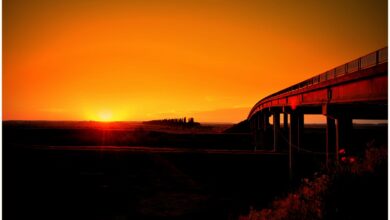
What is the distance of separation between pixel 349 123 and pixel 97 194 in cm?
1541

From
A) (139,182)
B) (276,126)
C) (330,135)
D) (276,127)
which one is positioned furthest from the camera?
(276,127)

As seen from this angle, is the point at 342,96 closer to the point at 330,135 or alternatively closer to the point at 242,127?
the point at 330,135

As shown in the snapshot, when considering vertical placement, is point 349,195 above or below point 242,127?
below

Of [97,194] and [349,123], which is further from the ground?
[349,123]

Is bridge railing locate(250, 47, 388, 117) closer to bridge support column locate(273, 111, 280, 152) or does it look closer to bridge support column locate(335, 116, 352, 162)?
bridge support column locate(335, 116, 352, 162)

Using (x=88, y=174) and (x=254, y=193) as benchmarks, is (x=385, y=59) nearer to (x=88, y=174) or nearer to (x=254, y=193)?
(x=254, y=193)

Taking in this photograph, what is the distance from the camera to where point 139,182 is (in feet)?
82.4

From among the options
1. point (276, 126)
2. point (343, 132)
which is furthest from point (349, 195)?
point (276, 126)

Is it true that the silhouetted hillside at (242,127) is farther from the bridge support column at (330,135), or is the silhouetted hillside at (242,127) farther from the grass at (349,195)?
the grass at (349,195)

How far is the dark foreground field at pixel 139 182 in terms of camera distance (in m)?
18.5

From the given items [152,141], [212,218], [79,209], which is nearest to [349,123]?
[212,218]

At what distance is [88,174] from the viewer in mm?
26797

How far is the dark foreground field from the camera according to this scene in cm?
1847

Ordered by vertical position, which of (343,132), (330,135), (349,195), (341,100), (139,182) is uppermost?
Result: (341,100)
